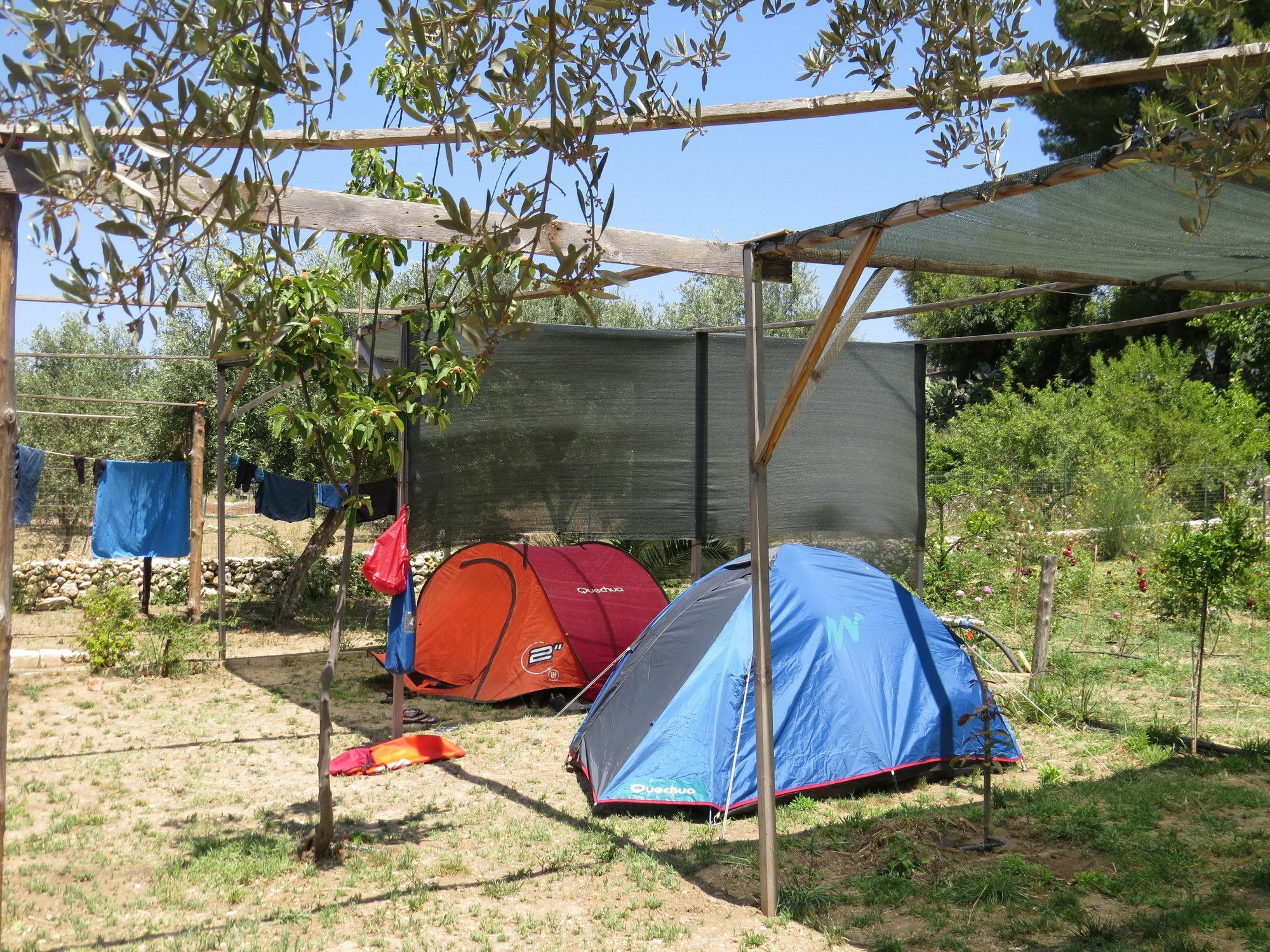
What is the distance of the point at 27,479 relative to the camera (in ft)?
32.8

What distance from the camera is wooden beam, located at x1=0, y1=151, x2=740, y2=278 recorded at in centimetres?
344

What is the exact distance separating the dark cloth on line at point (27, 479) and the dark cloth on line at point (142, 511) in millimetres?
571

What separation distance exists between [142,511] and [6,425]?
7.80 m

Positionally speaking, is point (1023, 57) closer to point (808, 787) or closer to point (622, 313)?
point (808, 787)

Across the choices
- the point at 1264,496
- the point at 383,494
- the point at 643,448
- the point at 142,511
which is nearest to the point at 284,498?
the point at 142,511

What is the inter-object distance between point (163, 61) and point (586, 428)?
5824 millimetres

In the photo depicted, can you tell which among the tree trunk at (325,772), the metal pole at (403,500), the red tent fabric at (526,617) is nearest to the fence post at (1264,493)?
the red tent fabric at (526,617)

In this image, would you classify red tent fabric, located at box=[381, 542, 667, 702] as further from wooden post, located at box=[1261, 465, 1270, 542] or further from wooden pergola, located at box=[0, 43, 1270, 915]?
wooden post, located at box=[1261, 465, 1270, 542]

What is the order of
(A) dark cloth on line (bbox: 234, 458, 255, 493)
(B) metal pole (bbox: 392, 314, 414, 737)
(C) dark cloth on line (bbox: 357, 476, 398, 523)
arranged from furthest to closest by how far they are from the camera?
(A) dark cloth on line (bbox: 234, 458, 255, 493) → (C) dark cloth on line (bbox: 357, 476, 398, 523) → (B) metal pole (bbox: 392, 314, 414, 737)

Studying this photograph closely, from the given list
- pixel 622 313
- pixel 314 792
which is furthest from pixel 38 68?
pixel 622 313

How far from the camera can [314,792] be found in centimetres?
563

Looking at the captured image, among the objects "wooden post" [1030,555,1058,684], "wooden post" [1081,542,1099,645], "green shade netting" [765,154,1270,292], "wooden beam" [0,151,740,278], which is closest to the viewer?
"wooden beam" [0,151,740,278]

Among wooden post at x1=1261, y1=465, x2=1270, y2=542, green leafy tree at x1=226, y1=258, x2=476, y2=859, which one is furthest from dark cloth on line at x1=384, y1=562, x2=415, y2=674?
wooden post at x1=1261, y1=465, x2=1270, y2=542

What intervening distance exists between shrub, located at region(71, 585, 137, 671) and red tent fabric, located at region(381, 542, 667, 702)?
98.9 inches
